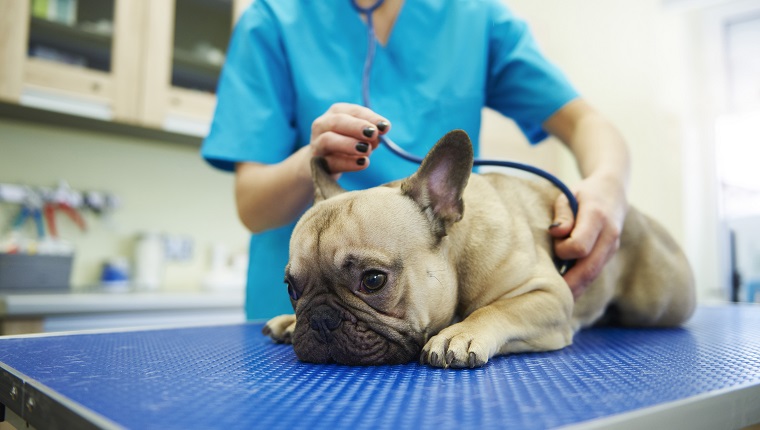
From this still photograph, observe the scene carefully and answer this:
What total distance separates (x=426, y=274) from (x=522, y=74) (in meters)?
0.76

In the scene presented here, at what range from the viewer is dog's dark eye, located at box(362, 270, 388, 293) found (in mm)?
843

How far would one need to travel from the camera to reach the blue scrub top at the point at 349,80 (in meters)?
1.32

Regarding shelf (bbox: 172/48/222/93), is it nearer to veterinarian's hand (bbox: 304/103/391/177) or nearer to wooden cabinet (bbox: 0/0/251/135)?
wooden cabinet (bbox: 0/0/251/135)

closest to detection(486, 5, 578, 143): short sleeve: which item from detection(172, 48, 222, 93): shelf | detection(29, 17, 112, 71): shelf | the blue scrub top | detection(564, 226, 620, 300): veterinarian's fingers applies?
the blue scrub top

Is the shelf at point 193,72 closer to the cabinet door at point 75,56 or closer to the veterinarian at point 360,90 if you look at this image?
the cabinet door at point 75,56

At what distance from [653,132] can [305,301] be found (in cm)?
289

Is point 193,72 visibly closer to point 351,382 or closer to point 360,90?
point 360,90

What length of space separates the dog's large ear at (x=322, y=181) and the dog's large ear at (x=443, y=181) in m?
0.17

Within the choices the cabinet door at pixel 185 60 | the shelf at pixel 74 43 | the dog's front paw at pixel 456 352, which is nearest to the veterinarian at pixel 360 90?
the dog's front paw at pixel 456 352

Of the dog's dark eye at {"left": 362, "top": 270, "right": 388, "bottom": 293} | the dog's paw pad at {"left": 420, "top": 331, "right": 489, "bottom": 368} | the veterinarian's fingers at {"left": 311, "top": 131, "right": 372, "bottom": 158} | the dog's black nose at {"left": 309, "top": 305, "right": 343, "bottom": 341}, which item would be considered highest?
the veterinarian's fingers at {"left": 311, "top": 131, "right": 372, "bottom": 158}

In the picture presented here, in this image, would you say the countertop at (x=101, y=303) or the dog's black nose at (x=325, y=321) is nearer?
the dog's black nose at (x=325, y=321)

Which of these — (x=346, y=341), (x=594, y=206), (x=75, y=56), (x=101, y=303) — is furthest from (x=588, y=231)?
(x=75, y=56)

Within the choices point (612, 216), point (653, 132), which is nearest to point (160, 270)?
point (612, 216)

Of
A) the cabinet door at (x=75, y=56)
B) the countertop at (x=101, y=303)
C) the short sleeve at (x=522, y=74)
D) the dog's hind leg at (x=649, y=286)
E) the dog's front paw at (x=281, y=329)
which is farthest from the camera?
the cabinet door at (x=75, y=56)
